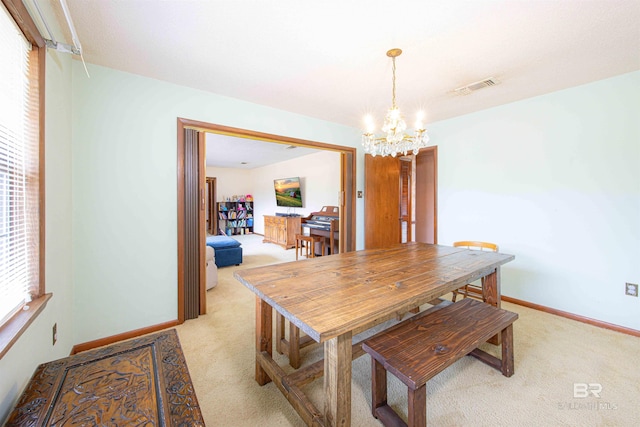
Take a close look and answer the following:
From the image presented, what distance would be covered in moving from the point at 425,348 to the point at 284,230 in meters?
5.59

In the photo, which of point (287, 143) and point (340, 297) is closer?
point (340, 297)

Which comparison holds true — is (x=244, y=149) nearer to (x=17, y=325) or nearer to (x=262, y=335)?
(x=262, y=335)

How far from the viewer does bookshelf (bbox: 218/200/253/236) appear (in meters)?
8.88

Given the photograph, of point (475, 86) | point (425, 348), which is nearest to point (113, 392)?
point (425, 348)

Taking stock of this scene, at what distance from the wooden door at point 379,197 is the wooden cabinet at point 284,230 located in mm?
2927

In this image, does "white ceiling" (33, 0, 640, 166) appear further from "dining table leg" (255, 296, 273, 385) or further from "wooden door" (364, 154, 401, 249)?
"dining table leg" (255, 296, 273, 385)

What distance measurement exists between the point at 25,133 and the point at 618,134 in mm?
4495

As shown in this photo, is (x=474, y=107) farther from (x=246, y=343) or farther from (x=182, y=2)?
(x=246, y=343)

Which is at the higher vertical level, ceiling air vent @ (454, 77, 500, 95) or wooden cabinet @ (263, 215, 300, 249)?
ceiling air vent @ (454, 77, 500, 95)

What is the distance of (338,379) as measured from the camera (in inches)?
43.2

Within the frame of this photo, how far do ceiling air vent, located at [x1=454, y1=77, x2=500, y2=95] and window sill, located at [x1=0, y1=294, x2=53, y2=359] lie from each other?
353 cm

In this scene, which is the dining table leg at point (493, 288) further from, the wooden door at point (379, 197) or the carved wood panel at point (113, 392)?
the carved wood panel at point (113, 392)

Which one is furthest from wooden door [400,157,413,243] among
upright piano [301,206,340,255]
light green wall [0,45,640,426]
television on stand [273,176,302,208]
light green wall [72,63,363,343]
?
light green wall [72,63,363,343]

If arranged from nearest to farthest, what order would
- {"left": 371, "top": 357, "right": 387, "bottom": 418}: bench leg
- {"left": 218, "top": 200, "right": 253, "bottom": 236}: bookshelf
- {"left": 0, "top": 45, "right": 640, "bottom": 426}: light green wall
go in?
{"left": 371, "top": 357, "right": 387, "bottom": 418}: bench leg < {"left": 0, "top": 45, "right": 640, "bottom": 426}: light green wall < {"left": 218, "top": 200, "right": 253, "bottom": 236}: bookshelf
